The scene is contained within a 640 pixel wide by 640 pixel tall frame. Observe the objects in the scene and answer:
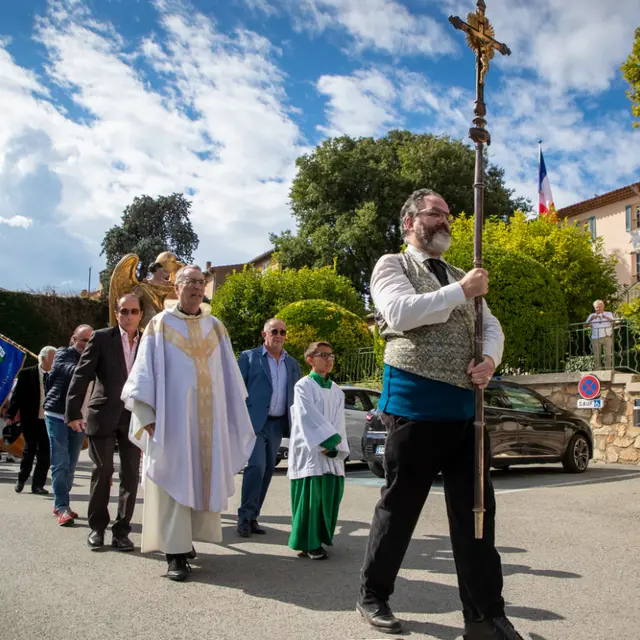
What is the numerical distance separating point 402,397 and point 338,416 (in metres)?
2.70

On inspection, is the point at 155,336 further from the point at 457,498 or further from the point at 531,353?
the point at 531,353

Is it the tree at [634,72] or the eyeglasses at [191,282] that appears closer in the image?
the eyeglasses at [191,282]

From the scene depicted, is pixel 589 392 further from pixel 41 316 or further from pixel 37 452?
pixel 41 316

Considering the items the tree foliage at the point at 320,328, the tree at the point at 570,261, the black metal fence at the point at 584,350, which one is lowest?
the black metal fence at the point at 584,350

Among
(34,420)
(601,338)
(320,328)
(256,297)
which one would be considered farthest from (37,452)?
(256,297)

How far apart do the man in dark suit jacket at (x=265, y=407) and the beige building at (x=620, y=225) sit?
129ft

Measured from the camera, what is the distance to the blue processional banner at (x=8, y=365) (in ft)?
43.1

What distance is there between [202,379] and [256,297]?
20.8 m

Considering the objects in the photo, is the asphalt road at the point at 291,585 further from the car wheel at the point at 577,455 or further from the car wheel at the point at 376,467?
the car wheel at the point at 577,455

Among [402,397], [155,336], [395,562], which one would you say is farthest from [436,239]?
[155,336]

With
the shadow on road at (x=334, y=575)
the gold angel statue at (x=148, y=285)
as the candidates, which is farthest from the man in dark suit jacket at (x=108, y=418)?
the gold angel statue at (x=148, y=285)

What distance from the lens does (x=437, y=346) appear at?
12.0ft

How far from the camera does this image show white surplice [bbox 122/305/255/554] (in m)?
5.03

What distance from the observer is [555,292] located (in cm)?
1689
